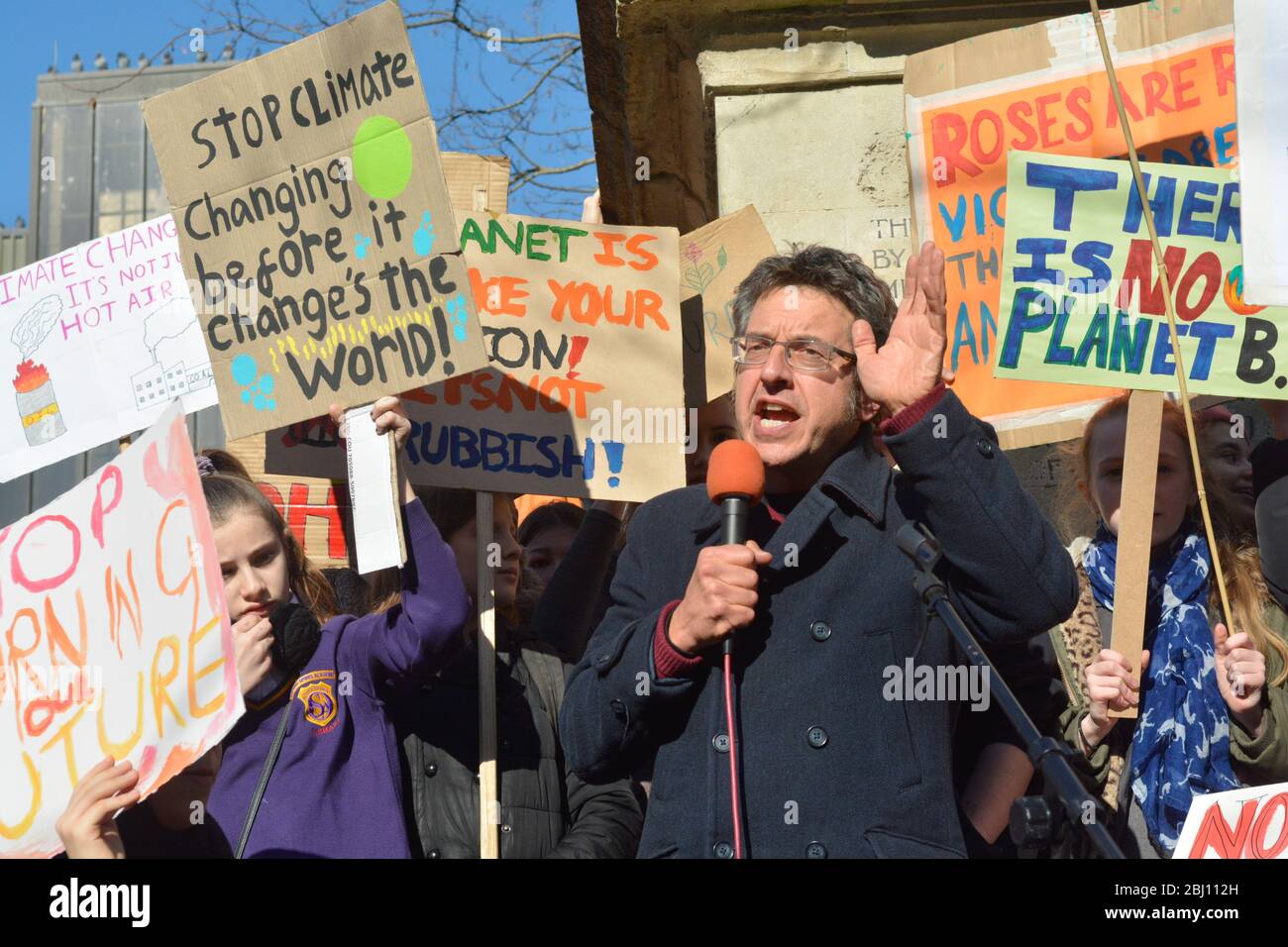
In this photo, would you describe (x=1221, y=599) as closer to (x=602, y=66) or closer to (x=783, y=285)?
(x=783, y=285)

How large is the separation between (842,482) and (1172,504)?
1.18 meters

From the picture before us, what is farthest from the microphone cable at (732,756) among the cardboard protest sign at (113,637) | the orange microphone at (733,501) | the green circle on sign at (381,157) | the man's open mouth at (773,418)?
the green circle on sign at (381,157)

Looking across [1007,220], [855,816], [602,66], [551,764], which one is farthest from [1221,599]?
Result: [602,66]

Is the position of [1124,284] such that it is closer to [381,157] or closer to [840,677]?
[840,677]

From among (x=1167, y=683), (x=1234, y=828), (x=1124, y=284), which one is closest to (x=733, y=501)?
(x=1234, y=828)

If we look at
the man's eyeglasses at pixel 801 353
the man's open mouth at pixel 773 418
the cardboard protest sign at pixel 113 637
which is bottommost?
the cardboard protest sign at pixel 113 637

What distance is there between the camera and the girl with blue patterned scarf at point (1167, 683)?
3578 millimetres

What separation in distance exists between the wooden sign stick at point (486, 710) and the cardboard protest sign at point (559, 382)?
0.34 meters

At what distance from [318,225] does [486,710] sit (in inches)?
48.9

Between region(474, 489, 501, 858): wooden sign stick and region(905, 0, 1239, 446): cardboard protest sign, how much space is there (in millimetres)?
1302

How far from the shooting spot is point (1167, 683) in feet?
12.1

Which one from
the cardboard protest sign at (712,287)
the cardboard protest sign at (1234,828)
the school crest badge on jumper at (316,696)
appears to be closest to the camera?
the cardboard protest sign at (1234,828)

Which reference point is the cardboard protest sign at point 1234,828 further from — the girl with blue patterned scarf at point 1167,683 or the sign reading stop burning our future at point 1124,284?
the sign reading stop burning our future at point 1124,284

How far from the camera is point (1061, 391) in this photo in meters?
4.18
